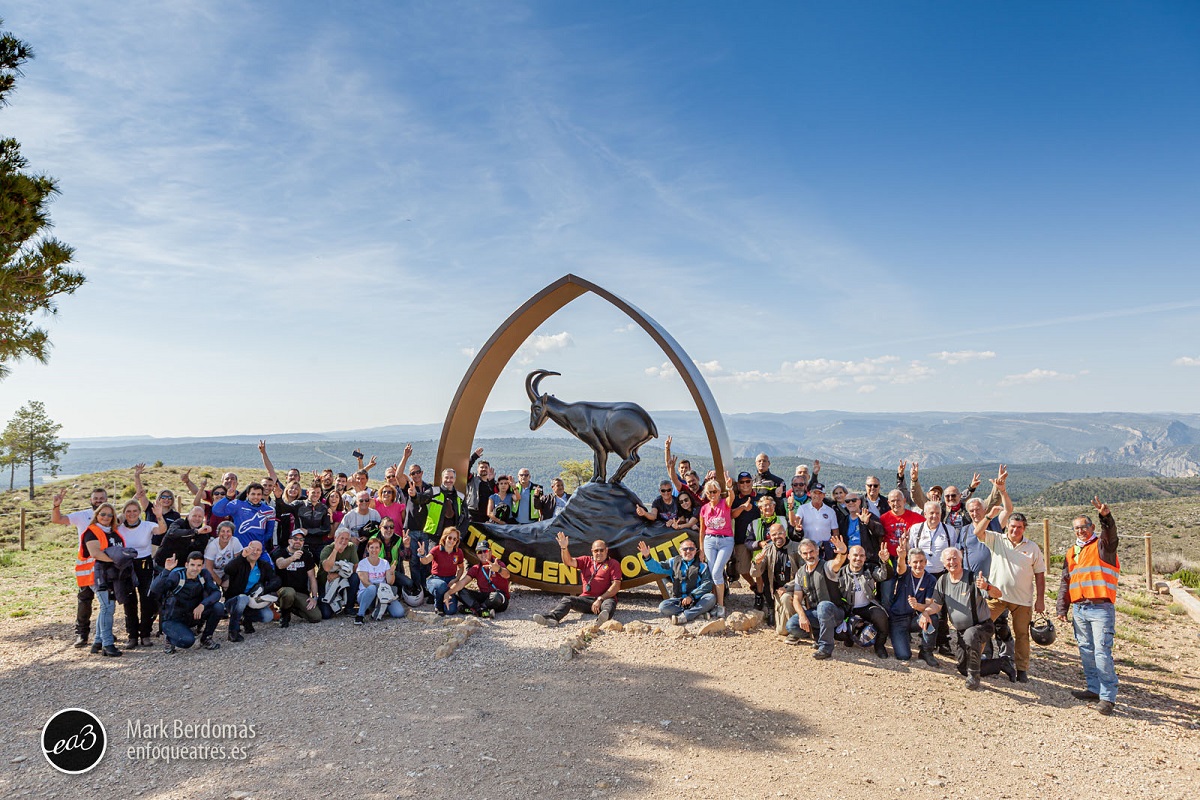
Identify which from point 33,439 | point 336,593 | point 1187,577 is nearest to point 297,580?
point 336,593

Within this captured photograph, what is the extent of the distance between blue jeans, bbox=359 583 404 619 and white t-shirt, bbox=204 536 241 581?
1666 millimetres

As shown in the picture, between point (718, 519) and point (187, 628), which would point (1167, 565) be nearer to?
point (718, 519)

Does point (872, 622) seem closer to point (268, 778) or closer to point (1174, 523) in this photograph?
point (268, 778)

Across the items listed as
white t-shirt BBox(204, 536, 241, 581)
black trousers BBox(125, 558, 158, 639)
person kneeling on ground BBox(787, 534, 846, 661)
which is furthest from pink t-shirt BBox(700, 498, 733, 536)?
black trousers BBox(125, 558, 158, 639)

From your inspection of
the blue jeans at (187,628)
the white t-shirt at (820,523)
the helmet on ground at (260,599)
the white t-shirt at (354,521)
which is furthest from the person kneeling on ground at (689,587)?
the blue jeans at (187,628)

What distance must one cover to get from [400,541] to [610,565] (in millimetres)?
3097

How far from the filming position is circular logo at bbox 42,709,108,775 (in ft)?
18.6

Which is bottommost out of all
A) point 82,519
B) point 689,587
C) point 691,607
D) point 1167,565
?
point 1167,565

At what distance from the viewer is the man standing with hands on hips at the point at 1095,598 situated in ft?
22.1

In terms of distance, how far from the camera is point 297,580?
9273 mm

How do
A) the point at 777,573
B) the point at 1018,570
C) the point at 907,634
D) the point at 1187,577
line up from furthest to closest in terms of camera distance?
the point at 1187,577 → the point at 777,573 → the point at 907,634 → the point at 1018,570

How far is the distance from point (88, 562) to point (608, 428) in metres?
6.98

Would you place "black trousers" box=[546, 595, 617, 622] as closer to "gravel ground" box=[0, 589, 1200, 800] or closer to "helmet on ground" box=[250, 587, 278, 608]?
"gravel ground" box=[0, 589, 1200, 800]

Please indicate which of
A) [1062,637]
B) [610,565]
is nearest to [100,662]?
[610,565]
